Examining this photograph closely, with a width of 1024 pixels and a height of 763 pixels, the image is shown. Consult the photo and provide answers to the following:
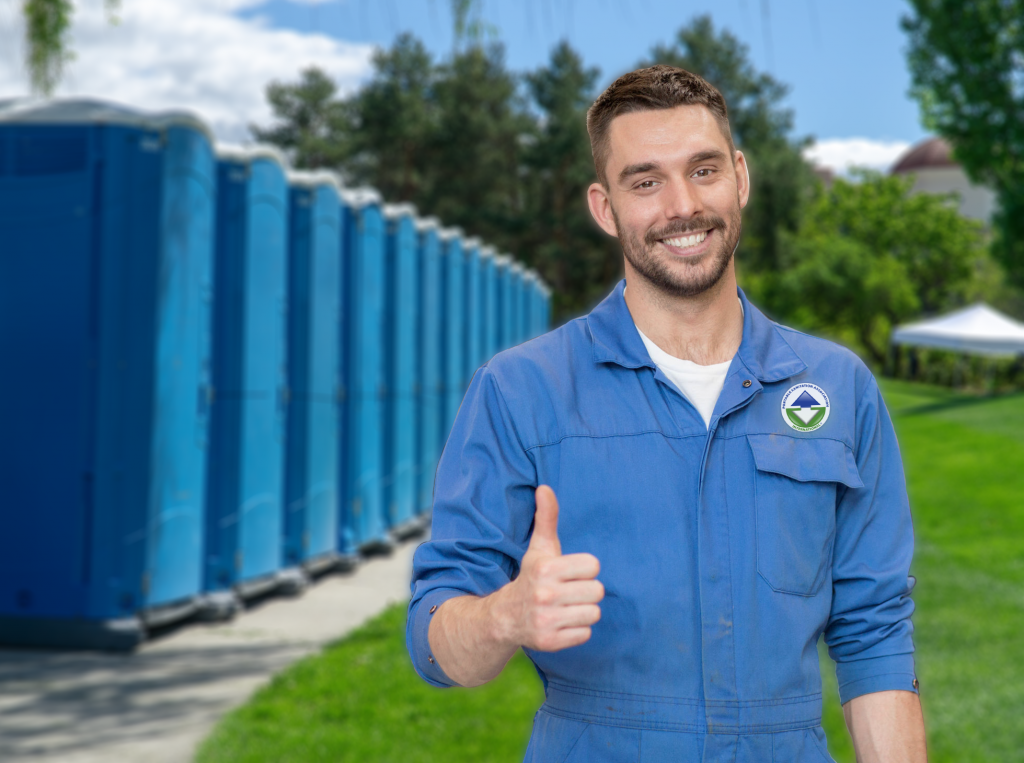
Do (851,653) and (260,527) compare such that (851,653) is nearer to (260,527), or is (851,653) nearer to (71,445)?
(71,445)

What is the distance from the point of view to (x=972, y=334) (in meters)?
32.8

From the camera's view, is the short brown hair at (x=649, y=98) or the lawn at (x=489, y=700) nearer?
the short brown hair at (x=649, y=98)

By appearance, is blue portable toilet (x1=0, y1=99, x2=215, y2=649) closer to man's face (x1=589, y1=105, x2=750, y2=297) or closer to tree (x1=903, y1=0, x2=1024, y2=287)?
man's face (x1=589, y1=105, x2=750, y2=297)

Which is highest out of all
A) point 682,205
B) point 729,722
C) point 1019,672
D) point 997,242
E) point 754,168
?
point 754,168

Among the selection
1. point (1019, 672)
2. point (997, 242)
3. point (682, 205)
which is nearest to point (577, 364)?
point (682, 205)

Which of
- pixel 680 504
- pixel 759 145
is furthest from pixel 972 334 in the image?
pixel 680 504

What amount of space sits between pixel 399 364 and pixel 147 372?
456 cm

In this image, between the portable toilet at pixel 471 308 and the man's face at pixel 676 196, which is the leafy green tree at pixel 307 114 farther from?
the man's face at pixel 676 196

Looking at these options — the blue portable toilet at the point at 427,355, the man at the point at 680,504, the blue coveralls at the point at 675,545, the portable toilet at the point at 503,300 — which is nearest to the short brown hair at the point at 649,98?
the man at the point at 680,504

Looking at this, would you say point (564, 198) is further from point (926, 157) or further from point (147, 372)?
point (926, 157)

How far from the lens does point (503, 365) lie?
1.93 m

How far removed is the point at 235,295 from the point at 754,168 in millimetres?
36099

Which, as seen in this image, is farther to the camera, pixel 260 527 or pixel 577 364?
pixel 260 527

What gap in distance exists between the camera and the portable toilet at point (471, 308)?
14336mm
